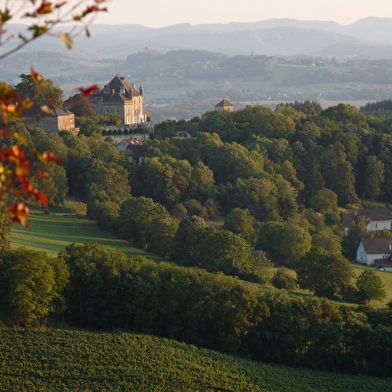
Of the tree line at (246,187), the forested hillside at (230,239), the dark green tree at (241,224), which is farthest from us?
the dark green tree at (241,224)

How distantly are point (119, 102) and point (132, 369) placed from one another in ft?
179

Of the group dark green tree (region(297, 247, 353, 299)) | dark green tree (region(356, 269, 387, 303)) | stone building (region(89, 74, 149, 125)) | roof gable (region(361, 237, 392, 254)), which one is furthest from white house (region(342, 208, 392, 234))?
stone building (region(89, 74, 149, 125))

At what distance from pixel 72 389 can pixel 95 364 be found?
2.10 meters

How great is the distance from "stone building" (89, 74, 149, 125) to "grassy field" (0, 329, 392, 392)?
163 feet

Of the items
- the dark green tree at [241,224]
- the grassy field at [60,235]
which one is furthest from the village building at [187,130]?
the grassy field at [60,235]

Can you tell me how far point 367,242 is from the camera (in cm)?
5750

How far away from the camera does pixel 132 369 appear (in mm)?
29797

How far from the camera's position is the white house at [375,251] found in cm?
5651

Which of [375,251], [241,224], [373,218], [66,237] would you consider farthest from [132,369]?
[373,218]

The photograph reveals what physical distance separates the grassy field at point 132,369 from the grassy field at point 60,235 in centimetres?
1273

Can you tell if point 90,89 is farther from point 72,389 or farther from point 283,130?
point 283,130

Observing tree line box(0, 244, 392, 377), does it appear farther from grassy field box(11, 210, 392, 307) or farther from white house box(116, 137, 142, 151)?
white house box(116, 137, 142, 151)

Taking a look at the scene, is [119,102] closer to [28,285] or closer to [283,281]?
[283,281]

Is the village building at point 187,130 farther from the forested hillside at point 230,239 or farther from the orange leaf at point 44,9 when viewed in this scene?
the orange leaf at point 44,9
